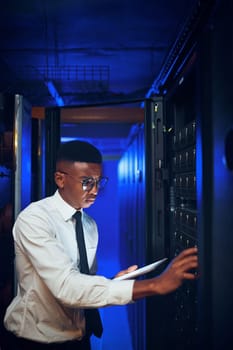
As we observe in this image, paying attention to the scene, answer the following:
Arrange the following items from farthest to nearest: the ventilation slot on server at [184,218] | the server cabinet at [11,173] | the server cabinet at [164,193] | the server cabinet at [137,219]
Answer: the server cabinet at [137,219] < the server cabinet at [11,173] < the server cabinet at [164,193] < the ventilation slot on server at [184,218]

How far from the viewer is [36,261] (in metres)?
1.15

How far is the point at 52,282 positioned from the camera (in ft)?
3.58

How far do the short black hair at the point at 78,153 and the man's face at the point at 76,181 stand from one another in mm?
18

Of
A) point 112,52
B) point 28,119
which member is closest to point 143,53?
point 112,52

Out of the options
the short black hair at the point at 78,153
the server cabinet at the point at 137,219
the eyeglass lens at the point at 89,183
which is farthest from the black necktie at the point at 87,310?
A: the server cabinet at the point at 137,219

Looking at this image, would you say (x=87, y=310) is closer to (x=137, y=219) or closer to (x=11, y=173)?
(x=11, y=173)

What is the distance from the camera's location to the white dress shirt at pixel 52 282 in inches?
41.4

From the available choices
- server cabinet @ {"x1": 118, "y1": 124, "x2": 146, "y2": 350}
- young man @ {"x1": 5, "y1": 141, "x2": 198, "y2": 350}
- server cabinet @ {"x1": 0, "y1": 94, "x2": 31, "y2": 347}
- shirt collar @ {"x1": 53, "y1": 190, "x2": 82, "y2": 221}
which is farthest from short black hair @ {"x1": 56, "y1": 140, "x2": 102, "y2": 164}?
server cabinet @ {"x1": 118, "y1": 124, "x2": 146, "y2": 350}

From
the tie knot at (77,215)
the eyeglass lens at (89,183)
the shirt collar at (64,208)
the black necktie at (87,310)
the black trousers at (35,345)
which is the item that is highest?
the eyeglass lens at (89,183)

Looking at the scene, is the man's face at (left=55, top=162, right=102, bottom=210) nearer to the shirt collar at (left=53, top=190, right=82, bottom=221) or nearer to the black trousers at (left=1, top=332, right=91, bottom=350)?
the shirt collar at (left=53, top=190, right=82, bottom=221)

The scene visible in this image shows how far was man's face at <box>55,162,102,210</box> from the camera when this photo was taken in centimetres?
139

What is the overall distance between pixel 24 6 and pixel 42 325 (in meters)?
1.86

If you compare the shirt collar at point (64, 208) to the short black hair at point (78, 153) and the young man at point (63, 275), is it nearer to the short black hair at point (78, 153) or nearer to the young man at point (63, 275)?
the young man at point (63, 275)

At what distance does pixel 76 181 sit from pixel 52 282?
44cm
